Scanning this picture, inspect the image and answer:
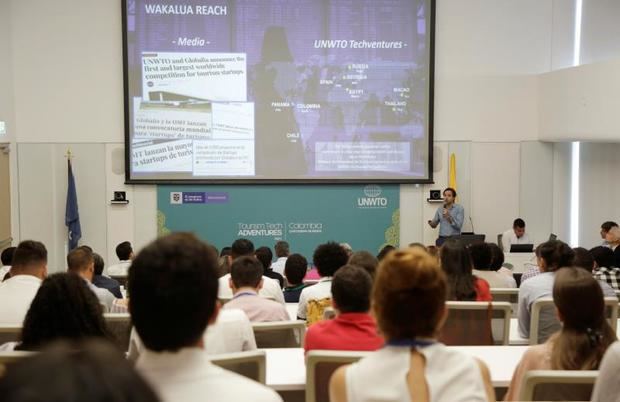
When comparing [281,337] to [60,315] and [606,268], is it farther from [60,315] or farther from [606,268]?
[606,268]

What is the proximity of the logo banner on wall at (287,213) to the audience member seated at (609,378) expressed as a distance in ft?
26.1

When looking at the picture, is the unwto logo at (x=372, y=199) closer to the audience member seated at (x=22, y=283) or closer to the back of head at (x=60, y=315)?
the audience member seated at (x=22, y=283)

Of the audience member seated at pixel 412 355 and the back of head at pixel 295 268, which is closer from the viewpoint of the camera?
the audience member seated at pixel 412 355

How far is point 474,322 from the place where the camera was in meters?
3.87

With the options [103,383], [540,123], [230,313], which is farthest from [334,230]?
[103,383]

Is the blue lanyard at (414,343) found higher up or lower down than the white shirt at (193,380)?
lower down

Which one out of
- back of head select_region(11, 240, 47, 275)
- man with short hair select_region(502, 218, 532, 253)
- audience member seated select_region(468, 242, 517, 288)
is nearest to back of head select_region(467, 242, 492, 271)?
audience member seated select_region(468, 242, 517, 288)

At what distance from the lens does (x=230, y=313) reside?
320cm

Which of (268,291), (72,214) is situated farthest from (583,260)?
(72,214)

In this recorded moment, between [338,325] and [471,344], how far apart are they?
120cm

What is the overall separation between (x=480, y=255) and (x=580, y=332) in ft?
8.06

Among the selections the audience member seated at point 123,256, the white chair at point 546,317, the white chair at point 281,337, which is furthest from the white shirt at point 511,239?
the white chair at point 281,337

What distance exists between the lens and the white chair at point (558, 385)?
2389 mm

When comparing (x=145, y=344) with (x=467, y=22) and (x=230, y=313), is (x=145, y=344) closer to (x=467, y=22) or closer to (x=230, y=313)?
(x=230, y=313)
